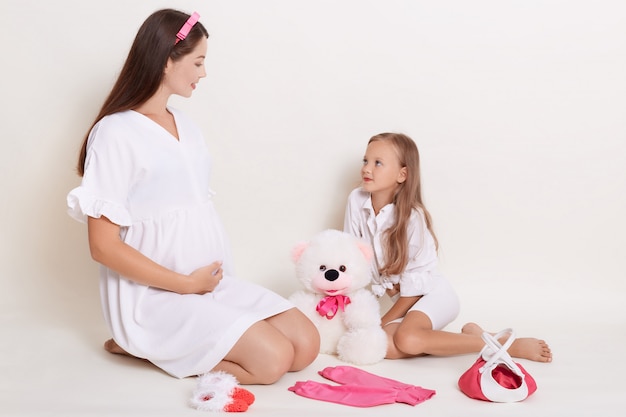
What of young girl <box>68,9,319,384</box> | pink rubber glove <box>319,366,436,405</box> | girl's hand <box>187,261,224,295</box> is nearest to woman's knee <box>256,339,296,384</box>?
young girl <box>68,9,319,384</box>

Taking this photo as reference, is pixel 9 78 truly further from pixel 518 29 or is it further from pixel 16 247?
pixel 518 29

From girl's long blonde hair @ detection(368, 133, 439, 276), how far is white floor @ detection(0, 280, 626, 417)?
1.24 ft

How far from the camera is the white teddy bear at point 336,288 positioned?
8.39ft

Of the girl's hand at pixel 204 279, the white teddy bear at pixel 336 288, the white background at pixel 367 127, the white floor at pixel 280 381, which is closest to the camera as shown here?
the white floor at pixel 280 381

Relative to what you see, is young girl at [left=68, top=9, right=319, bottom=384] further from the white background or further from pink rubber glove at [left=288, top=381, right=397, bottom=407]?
the white background

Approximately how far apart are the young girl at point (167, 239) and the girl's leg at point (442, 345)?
0.31m

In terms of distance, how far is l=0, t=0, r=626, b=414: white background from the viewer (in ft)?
10.0

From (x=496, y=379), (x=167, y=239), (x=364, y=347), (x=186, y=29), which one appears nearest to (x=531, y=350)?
(x=496, y=379)

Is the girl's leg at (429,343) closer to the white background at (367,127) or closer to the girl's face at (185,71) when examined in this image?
the white background at (367,127)

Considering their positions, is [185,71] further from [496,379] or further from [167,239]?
[496,379]

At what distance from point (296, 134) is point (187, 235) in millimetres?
952

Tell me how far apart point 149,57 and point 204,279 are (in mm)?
686

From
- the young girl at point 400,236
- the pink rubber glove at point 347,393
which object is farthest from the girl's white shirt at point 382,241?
the pink rubber glove at point 347,393

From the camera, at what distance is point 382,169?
9.12 feet
